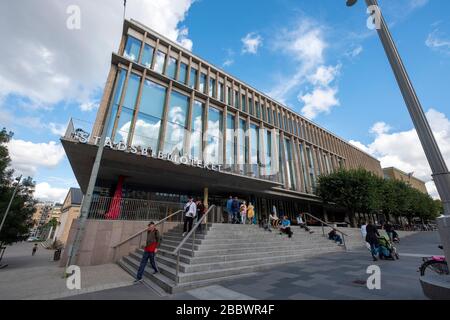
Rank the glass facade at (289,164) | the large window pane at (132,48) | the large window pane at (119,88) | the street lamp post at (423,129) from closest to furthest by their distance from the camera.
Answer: the street lamp post at (423,129) → the large window pane at (119,88) → the large window pane at (132,48) → the glass facade at (289,164)

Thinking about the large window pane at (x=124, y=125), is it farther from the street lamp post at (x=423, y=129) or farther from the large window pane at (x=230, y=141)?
the street lamp post at (x=423, y=129)

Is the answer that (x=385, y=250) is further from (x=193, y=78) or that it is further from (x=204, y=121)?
(x=193, y=78)

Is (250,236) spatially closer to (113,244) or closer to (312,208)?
(113,244)

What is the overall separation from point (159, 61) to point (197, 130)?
24.1 feet

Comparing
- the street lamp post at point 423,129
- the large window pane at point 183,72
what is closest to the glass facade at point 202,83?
the large window pane at point 183,72

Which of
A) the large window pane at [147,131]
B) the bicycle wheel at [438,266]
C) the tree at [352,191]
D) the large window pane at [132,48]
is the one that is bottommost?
the bicycle wheel at [438,266]

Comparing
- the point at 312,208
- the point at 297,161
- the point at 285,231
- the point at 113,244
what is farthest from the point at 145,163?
the point at 312,208

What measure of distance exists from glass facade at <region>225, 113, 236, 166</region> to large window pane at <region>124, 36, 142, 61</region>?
33.8ft

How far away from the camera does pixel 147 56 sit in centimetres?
1773

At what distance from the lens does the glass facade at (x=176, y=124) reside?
16.0m

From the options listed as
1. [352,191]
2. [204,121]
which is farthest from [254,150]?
[352,191]

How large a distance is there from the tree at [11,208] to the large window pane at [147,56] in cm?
1195

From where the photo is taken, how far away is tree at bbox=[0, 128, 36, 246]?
14440mm

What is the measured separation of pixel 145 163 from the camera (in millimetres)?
14047
